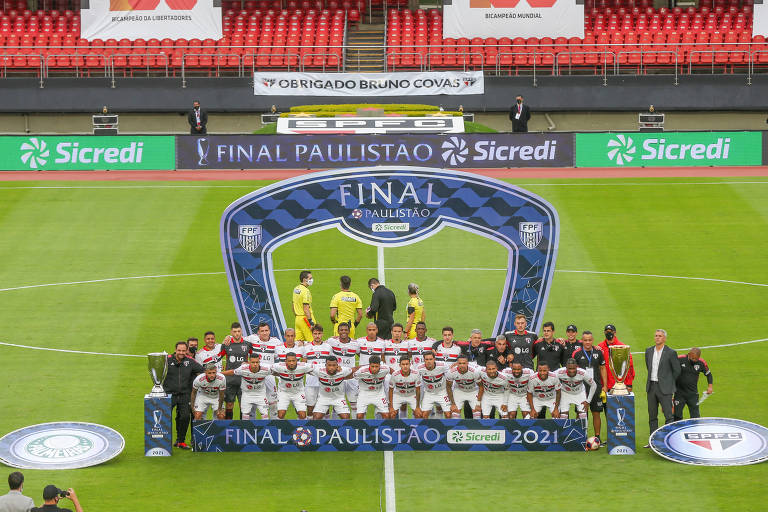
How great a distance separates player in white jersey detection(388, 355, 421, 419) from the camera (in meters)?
18.7

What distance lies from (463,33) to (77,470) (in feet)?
108

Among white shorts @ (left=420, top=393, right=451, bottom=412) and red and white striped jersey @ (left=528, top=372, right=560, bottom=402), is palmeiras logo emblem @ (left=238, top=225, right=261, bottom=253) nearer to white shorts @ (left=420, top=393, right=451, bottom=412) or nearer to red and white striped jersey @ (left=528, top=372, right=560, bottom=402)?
white shorts @ (left=420, top=393, right=451, bottom=412)

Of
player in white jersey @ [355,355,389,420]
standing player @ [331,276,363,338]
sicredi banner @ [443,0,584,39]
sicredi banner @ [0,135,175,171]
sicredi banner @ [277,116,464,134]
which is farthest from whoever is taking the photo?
sicredi banner @ [443,0,584,39]

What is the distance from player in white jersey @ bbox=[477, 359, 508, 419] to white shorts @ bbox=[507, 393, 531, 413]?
0.09m

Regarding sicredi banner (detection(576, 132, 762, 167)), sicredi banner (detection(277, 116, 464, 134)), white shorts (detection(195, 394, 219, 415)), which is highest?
sicredi banner (detection(277, 116, 464, 134))

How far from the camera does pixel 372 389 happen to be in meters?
18.9

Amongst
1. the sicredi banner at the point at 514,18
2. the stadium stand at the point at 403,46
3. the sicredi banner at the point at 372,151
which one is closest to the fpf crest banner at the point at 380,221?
the sicredi banner at the point at 372,151

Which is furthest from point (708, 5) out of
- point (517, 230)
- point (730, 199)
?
point (517, 230)

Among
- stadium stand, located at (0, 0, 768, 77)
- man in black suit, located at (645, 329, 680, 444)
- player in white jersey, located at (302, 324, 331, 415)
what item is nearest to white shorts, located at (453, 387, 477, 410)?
player in white jersey, located at (302, 324, 331, 415)

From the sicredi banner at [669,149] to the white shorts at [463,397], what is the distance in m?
21.5

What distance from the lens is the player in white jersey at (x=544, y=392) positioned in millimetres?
18625

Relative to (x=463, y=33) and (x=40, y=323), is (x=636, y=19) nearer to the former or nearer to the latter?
(x=463, y=33)

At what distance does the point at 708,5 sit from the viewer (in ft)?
168

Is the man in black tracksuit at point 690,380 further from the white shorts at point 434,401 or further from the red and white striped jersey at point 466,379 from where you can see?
the white shorts at point 434,401
